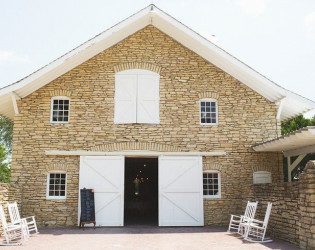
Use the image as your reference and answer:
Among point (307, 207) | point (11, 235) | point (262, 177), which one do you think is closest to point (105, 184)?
point (11, 235)

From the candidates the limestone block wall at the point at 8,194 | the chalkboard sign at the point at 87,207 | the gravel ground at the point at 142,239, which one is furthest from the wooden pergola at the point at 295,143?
the limestone block wall at the point at 8,194

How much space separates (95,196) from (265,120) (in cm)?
671

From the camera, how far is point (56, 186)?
12469 mm

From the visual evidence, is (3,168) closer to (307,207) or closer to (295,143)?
(295,143)

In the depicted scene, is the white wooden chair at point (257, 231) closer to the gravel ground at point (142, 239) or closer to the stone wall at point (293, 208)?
the gravel ground at point (142, 239)

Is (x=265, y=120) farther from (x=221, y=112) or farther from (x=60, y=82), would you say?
(x=60, y=82)

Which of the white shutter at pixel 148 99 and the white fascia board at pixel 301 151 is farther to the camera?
the white shutter at pixel 148 99

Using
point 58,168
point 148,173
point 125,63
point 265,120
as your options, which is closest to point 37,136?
point 58,168

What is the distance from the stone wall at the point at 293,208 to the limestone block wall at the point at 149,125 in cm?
207

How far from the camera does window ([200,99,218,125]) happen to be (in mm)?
13156

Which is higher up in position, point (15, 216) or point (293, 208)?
point (293, 208)

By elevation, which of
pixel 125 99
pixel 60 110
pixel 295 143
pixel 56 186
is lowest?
pixel 56 186

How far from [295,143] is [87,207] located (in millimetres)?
6963

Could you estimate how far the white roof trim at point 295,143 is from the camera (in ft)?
30.8
